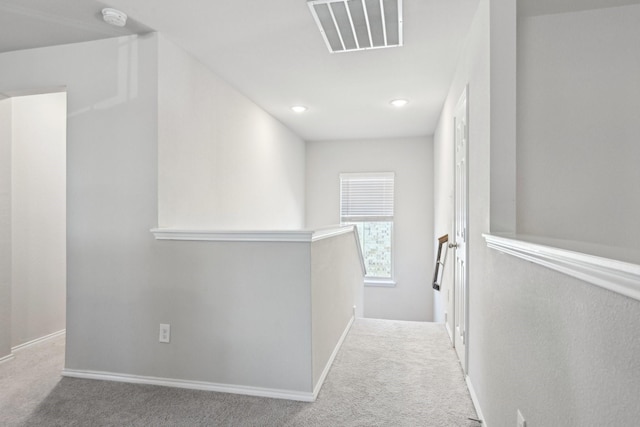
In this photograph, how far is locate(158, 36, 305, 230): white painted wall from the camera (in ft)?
8.17

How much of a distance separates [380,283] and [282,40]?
161 inches

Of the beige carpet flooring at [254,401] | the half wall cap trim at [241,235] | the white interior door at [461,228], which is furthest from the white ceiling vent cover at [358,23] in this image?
the beige carpet flooring at [254,401]

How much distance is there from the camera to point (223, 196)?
3.25 metres

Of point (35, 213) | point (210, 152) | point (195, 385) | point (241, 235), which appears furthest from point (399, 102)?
point (35, 213)

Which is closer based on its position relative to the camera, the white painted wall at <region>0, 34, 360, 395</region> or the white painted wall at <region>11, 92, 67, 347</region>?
the white painted wall at <region>0, 34, 360, 395</region>

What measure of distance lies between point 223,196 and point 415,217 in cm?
328

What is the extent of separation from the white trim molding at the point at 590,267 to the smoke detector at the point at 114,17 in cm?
244

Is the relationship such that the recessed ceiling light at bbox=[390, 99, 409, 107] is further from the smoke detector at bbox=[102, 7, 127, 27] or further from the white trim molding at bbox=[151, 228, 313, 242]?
the smoke detector at bbox=[102, 7, 127, 27]

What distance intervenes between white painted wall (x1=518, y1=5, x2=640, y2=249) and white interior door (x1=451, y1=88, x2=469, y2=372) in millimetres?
500

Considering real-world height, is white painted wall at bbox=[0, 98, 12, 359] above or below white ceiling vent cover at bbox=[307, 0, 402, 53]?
below

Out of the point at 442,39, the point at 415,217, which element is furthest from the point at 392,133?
the point at 442,39

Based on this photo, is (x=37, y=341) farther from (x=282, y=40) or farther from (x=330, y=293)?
(x=282, y=40)

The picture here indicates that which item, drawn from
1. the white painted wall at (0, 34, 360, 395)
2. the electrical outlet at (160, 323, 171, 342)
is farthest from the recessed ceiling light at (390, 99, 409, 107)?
the electrical outlet at (160, 323, 171, 342)

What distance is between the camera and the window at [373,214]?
223 inches
